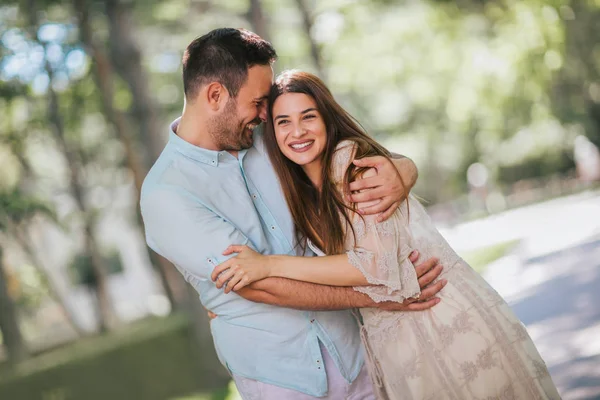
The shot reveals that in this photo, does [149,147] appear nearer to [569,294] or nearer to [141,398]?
[141,398]

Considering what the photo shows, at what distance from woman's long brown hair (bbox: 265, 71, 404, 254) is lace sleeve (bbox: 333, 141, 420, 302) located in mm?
52

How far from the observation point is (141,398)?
14703 millimetres

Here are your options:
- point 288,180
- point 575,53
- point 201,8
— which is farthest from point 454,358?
point 575,53

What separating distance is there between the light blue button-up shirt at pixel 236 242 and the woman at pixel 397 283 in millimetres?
138

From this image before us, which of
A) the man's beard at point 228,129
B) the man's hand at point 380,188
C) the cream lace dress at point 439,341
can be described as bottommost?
the cream lace dress at point 439,341

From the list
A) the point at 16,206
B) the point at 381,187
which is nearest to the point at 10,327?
the point at 16,206

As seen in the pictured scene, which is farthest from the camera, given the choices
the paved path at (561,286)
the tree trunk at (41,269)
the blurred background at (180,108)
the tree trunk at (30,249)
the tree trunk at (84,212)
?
the tree trunk at (84,212)

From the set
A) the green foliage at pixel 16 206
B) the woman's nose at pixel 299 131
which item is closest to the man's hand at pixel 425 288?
the woman's nose at pixel 299 131

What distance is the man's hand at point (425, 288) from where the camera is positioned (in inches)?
140

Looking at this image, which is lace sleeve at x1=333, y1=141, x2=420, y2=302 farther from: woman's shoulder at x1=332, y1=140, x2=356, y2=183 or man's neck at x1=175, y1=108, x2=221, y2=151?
man's neck at x1=175, y1=108, x2=221, y2=151

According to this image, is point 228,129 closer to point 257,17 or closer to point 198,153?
point 198,153

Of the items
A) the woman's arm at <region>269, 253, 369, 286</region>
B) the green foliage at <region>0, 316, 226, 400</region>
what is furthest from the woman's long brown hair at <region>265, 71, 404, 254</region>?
the green foliage at <region>0, 316, 226, 400</region>

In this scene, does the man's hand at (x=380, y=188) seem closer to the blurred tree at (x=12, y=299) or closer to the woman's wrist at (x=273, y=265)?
the woman's wrist at (x=273, y=265)

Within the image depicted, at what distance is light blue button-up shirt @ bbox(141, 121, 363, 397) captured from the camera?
11.0 ft
